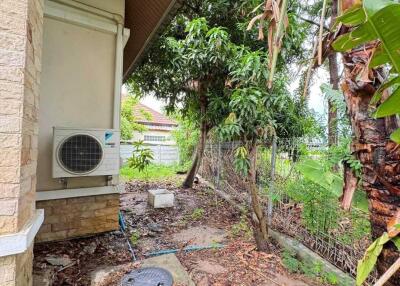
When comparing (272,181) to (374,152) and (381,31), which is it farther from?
(381,31)

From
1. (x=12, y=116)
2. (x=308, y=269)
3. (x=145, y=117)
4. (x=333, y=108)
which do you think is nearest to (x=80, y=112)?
(x=12, y=116)

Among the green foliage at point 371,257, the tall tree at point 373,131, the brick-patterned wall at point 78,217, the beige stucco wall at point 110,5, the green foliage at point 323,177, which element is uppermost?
→ the beige stucco wall at point 110,5

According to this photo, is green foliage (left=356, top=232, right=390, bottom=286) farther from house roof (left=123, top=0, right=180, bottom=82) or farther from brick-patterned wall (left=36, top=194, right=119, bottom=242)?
house roof (left=123, top=0, right=180, bottom=82)

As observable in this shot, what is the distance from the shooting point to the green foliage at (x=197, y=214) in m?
5.32

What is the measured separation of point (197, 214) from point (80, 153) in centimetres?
306

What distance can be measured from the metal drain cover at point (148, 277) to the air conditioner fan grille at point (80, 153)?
155cm

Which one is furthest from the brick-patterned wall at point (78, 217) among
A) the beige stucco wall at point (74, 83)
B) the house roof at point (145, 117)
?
the house roof at point (145, 117)

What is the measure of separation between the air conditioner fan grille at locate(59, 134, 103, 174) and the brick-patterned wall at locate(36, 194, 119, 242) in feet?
1.96

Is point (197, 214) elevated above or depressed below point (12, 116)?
below

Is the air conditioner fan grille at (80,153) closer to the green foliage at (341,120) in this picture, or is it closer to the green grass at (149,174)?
the green foliage at (341,120)

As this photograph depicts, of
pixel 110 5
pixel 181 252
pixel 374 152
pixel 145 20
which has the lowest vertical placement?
pixel 181 252

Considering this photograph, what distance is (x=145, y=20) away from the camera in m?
4.54

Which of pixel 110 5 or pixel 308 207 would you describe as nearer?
pixel 308 207

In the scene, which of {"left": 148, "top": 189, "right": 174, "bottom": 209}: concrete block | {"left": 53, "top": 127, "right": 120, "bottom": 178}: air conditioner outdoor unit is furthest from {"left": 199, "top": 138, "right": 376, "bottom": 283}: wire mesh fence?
{"left": 53, "top": 127, "right": 120, "bottom": 178}: air conditioner outdoor unit
